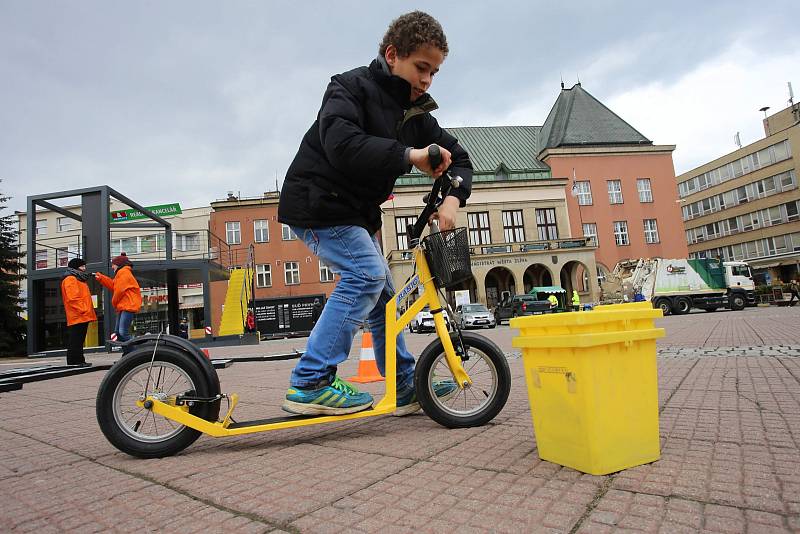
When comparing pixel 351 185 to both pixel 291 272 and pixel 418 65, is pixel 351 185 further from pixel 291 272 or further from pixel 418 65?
pixel 291 272

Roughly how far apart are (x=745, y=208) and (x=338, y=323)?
6500cm

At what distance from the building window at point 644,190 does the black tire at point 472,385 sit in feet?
149

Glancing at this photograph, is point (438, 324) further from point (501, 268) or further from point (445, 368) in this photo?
point (501, 268)

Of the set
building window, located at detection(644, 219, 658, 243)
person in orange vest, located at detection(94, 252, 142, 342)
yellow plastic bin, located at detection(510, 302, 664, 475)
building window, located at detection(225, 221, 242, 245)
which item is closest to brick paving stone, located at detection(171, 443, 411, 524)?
yellow plastic bin, located at detection(510, 302, 664, 475)

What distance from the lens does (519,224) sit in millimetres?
40344

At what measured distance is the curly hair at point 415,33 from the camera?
2586 millimetres

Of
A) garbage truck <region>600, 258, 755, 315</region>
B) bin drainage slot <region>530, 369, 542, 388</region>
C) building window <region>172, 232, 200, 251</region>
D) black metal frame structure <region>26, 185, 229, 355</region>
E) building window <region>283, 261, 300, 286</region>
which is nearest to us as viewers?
bin drainage slot <region>530, 369, 542, 388</region>

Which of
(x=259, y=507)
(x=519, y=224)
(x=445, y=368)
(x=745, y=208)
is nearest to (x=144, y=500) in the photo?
(x=259, y=507)

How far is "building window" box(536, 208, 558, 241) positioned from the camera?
132 feet

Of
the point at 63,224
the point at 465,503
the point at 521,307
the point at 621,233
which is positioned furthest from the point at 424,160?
the point at 63,224

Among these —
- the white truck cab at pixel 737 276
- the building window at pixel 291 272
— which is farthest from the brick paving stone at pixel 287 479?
the building window at pixel 291 272

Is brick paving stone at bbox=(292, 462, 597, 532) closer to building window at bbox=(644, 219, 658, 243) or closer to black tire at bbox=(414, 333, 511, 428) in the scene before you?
black tire at bbox=(414, 333, 511, 428)

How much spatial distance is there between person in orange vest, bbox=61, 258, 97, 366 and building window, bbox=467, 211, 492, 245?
33556 mm

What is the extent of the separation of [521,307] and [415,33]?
81.9 feet
